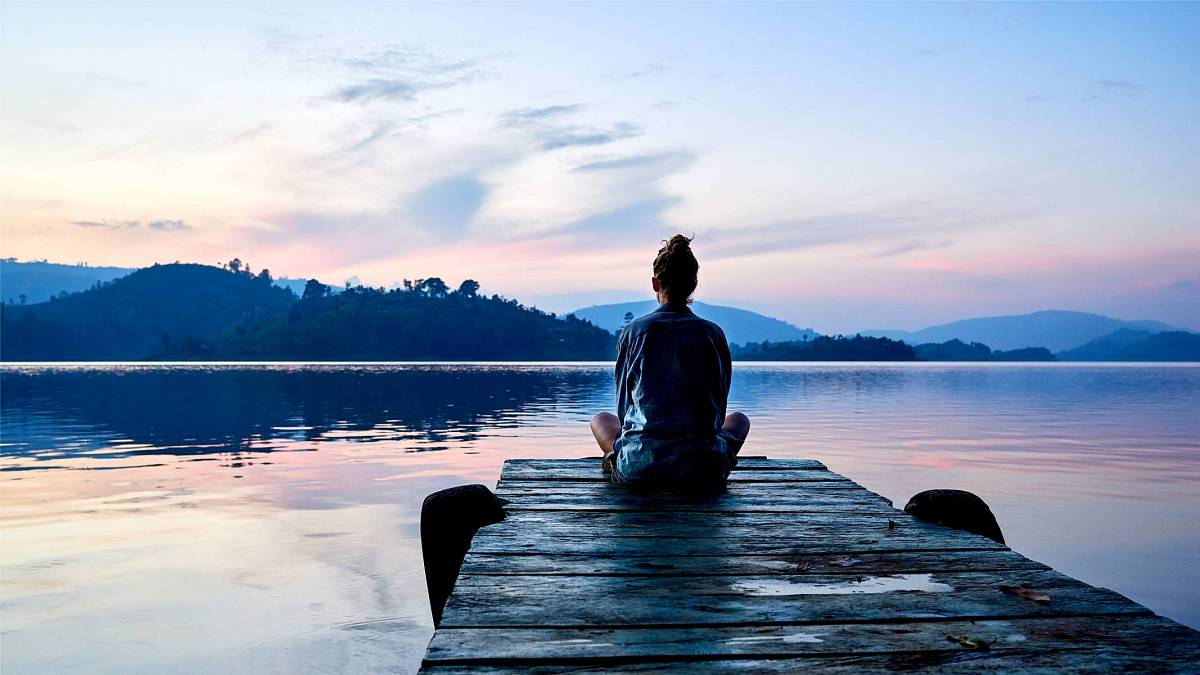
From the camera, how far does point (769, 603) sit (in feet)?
12.1

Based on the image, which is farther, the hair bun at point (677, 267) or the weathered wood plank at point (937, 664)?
the hair bun at point (677, 267)

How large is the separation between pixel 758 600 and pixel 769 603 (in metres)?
0.06

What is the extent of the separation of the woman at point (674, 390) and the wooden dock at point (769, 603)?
0.65 meters

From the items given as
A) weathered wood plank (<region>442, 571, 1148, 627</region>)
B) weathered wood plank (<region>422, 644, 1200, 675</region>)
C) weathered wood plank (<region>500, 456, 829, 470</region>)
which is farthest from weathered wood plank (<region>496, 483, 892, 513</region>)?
weathered wood plank (<region>422, 644, 1200, 675</region>)

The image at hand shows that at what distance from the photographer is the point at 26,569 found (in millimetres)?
9586

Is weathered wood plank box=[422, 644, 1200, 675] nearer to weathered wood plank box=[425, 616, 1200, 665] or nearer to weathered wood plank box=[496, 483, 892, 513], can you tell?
weathered wood plank box=[425, 616, 1200, 665]

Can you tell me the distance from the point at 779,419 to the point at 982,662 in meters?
27.2

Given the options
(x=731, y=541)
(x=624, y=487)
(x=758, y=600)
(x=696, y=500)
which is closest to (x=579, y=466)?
(x=624, y=487)

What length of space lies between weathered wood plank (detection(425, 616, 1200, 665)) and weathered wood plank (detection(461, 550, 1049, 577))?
865 millimetres

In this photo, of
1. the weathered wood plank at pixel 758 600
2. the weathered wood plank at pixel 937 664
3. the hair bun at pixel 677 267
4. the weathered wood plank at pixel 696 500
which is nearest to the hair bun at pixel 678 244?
the hair bun at pixel 677 267

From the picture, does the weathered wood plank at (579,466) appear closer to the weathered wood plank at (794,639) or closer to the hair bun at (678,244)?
the hair bun at (678,244)

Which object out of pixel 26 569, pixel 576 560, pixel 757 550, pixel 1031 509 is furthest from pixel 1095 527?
pixel 26 569

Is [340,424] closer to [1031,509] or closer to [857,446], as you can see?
[857,446]

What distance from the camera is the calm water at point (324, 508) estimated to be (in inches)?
303
